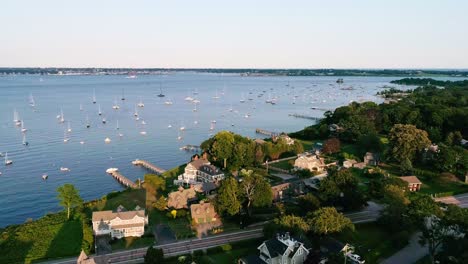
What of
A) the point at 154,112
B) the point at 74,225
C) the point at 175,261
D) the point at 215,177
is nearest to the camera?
the point at 175,261

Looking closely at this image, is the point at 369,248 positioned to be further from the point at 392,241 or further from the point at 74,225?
the point at 74,225

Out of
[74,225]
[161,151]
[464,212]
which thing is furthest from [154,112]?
[464,212]

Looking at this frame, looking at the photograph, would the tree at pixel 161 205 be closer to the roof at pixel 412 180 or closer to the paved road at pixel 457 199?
the roof at pixel 412 180

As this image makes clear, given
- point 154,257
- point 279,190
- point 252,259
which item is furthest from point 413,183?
point 154,257

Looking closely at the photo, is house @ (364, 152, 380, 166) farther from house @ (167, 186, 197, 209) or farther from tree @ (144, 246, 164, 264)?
tree @ (144, 246, 164, 264)

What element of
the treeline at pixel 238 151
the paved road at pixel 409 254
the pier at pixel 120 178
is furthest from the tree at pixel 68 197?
the paved road at pixel 409 254
